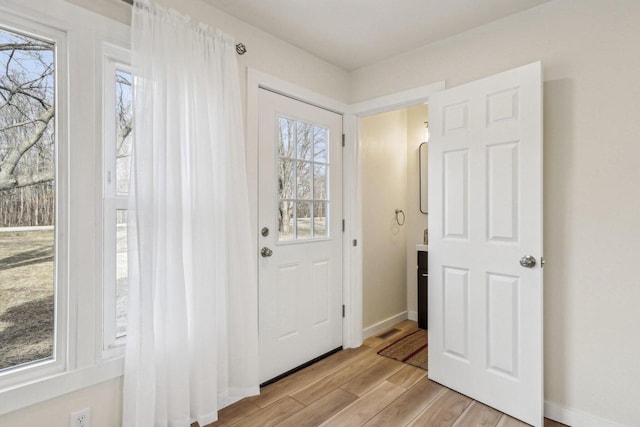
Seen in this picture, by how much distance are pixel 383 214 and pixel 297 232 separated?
121 cm

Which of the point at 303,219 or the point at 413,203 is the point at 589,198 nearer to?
the point at 303,219

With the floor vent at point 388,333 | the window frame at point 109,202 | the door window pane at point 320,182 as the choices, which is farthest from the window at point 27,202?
the floor vent at point 388,333

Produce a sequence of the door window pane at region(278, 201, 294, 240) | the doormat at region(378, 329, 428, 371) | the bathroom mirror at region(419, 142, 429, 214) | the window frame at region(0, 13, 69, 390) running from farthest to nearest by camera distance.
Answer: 1. the bathroom mirror at region(419, 142, 429, 214)
2. the doormat at region(378, 329, 428, 371)
3. the door window pane at region(278, 201, 294, 240)
4. the window frame at region(0, 13, 69, 390)

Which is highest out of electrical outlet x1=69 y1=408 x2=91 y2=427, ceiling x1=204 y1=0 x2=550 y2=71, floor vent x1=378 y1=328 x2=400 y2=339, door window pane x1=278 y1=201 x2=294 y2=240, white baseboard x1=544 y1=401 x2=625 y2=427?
ceiling x1=204 y1=0 x2=550 y2=71

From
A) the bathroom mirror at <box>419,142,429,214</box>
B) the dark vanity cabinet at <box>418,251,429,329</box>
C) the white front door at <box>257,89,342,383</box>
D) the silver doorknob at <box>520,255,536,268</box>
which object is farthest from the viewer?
the bathroom mirror at <box>419,142,429,214</box>

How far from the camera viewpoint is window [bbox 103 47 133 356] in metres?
1.61

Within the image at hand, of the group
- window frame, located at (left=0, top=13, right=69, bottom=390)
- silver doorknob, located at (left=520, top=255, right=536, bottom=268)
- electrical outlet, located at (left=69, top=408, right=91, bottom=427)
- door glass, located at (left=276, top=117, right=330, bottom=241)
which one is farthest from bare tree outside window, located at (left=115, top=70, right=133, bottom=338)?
silver doorknob, located at (left=520, top=255, right=536, bottom=268)

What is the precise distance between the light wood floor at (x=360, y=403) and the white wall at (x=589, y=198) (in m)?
0.40

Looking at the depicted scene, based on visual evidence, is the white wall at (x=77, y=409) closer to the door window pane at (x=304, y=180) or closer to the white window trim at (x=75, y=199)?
the white window trim at (x=75, y=199)

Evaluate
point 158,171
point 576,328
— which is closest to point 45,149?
point 158,171

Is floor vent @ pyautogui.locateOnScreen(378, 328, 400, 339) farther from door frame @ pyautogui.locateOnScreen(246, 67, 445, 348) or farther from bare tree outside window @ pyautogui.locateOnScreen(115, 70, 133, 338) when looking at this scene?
bare tree outside window @ pyautogui.locateOnScreen(115, 70, 133, 338)

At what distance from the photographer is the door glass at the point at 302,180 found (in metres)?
2.43

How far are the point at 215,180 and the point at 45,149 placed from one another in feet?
2.48

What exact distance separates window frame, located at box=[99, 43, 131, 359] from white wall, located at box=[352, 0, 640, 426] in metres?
2.29
